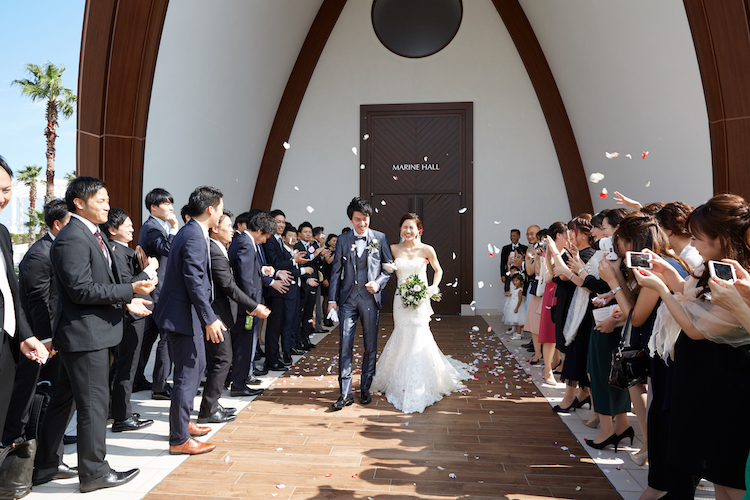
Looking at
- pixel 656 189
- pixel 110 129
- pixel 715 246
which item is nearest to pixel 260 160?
pixel 110 129

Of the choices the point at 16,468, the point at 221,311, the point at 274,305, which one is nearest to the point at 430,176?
the point at 274,305

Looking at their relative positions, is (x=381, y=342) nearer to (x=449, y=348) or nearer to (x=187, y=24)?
(x=449, y=348)

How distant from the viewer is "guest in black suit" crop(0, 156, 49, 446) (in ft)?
6.81

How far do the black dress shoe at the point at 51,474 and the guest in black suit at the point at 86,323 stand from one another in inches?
1.7

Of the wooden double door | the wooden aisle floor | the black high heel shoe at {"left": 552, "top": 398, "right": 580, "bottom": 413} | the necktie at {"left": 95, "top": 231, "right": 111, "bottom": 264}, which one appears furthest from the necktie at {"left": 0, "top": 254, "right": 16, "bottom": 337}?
the wooden double door

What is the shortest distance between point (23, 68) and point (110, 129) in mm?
16637

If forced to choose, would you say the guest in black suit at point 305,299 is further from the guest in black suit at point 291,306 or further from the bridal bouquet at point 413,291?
the bridal bouquet at point 413,291

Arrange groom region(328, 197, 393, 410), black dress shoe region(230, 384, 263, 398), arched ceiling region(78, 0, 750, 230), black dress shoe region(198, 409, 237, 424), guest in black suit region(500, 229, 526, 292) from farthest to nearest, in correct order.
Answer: guest in black suit region(500, 229, 526, 292) < arched ceiling region(78, 0, 750, 230) < black dress shoe region(230, 384, 263, 398) < groom region(328, 197, 393, 410) < black dress shoe region(198, 409, 237, 424)

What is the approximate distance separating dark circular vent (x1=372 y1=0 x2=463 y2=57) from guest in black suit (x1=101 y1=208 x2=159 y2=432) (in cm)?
811

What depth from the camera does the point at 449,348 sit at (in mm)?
6762

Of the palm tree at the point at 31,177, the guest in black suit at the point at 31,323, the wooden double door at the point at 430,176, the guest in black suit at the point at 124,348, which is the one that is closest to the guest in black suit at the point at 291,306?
the guest in black suit at the point at 124,348

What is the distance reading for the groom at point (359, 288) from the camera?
167 inches

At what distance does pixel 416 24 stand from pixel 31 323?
376 inches

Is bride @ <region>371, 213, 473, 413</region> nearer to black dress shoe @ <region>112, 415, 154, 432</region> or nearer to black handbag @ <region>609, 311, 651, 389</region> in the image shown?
black handbag @ <region>609, 311, 651, 389</region>
